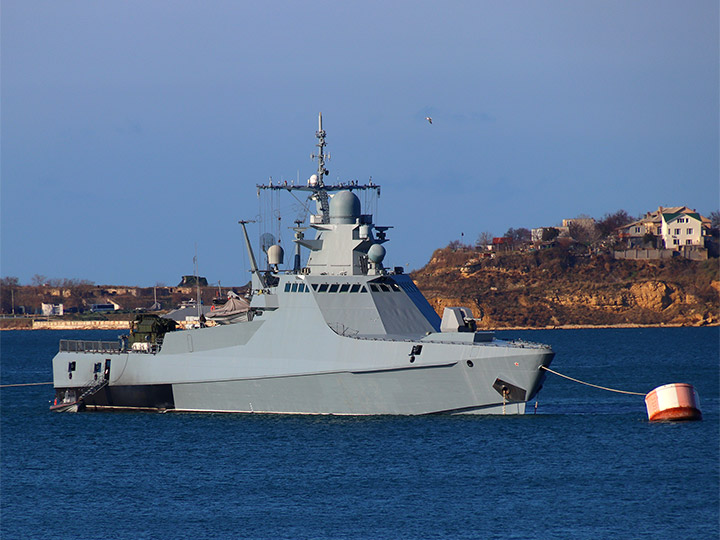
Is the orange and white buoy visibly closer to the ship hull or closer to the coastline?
the ship hull

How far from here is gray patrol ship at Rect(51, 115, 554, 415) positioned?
103 ft

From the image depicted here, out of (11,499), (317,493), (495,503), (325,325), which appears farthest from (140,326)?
(495,503)

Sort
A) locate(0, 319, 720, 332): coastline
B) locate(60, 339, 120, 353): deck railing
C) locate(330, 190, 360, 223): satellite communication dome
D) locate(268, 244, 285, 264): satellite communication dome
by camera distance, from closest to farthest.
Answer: locate(330, 190, 360, 223): satellite communication dome, locate(268, 244, 285, 264): satellite communication dome, locate(60, 339, 120, 353): deck railing, locate(0, 319, 720, 332): coastline

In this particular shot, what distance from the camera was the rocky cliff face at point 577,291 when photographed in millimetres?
111125

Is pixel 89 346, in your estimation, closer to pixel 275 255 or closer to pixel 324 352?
pixel 275 255

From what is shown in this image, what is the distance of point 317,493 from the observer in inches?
966

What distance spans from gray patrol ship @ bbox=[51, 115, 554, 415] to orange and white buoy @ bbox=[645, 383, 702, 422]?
11.8 feet

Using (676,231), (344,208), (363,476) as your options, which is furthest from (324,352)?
(676,231)

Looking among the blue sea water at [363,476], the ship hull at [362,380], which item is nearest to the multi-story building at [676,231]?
the blue sea water at [363,476]

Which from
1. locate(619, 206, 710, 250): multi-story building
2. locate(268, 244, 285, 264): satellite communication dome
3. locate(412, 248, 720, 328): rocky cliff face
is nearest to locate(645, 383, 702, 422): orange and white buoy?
locate(268, 244, 285, 264): satellite communication dome

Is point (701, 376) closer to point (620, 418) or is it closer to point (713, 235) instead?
point (620, 418)

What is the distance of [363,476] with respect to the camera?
26.0 meters

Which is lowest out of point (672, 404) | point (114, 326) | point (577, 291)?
point (672, 404)

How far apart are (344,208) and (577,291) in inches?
3240
